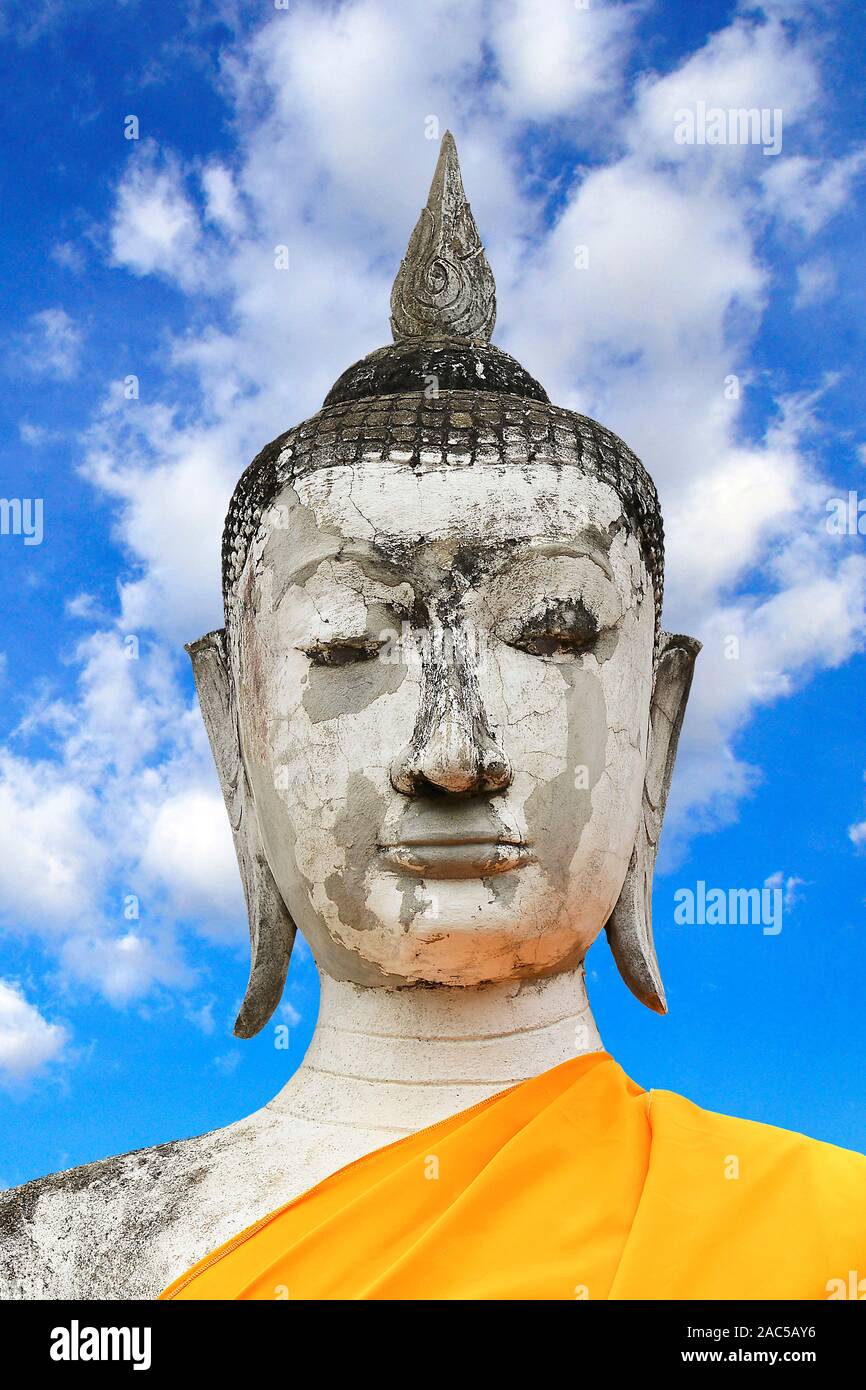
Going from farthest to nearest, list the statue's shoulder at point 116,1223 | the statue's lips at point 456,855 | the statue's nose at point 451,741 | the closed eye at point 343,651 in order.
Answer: the closed eye at point 343,651 → the statue's shoulder at point 116,1223 → the statue's lips at point 456,855 → the statue's nose at point 451,741

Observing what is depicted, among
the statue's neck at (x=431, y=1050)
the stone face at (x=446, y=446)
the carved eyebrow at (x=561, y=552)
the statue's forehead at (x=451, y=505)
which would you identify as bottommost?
the statue's neck at (x=431, y=1050)

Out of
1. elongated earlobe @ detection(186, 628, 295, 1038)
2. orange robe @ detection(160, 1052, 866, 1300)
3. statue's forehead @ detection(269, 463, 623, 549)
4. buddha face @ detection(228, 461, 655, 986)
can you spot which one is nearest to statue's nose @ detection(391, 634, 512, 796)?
buddha face @ detection(228, 461, 655, 986)

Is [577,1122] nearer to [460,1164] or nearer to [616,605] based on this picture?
[460,1164]

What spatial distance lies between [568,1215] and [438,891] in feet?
3.55

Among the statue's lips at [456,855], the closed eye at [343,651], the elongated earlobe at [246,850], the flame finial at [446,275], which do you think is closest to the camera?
the statue's lips at [456,855]

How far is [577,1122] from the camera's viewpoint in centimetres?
453

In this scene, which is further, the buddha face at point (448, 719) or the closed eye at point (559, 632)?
the closed eye at point (559, 632)

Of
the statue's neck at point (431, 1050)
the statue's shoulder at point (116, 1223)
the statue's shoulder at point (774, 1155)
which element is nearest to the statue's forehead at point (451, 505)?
the statue's neck at point (431, 1050)

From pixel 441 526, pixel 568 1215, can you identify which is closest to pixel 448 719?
pixel 441 526

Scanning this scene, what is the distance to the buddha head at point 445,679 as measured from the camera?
4602 millimetres

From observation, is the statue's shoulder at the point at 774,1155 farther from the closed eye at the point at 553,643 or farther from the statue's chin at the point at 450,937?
the closed eye at the point at 553,643

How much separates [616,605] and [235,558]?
59.7 inches

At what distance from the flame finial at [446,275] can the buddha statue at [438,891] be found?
2.53 ft

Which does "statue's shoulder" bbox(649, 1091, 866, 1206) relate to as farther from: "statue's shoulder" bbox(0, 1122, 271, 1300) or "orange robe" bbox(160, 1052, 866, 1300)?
"statue's shoulder" bbox(0, 1122, 271, 1300)
